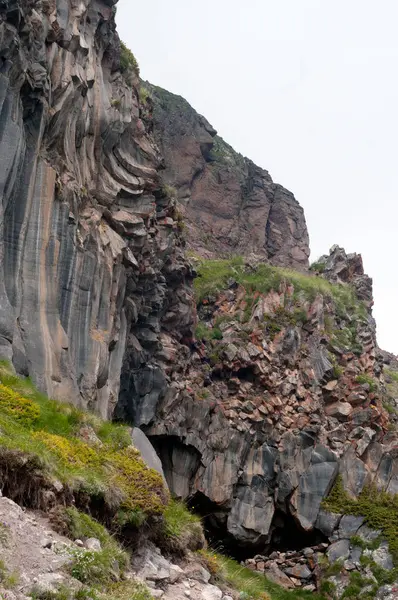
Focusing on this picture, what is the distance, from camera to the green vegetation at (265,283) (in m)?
46.5

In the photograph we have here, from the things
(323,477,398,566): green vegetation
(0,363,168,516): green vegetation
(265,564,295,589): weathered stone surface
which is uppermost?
(0,363,168,516): green vegetation

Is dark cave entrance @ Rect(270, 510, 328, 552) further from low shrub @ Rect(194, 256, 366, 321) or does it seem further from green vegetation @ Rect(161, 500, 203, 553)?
green vegetation @ Rect(161, 500, 203, 553)

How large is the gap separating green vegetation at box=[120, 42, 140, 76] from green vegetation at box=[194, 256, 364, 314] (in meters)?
18.6

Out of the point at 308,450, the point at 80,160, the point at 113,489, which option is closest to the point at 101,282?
the point at 80,160

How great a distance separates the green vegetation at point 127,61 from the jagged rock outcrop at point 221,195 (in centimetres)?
3253


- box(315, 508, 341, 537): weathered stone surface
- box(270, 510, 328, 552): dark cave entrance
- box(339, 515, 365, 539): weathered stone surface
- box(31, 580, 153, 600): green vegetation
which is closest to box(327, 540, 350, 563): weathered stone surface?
box(339, 515, 365, 539): weathered stone surface

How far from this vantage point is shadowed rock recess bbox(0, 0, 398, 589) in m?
18.9

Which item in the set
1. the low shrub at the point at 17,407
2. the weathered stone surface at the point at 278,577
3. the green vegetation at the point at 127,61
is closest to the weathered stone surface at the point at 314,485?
the weathered stone surface at the point at 278,577

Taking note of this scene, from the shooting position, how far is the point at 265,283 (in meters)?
46.4

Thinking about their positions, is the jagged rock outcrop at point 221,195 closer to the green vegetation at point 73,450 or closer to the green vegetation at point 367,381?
the green vegetation at point 367,381

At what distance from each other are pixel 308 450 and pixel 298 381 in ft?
19.0

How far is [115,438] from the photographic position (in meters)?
16.0

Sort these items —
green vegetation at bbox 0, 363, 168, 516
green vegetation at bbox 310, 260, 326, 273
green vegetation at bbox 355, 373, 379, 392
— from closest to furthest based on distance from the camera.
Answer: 1. green vegetation at bbox 0, 363, 168, 516
2. green vegetation at bbox 355, 373, 379, 392
3. green vegetation at bbox 310, 260, 326, 273

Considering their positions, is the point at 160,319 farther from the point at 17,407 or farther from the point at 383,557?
the point at 17,407
